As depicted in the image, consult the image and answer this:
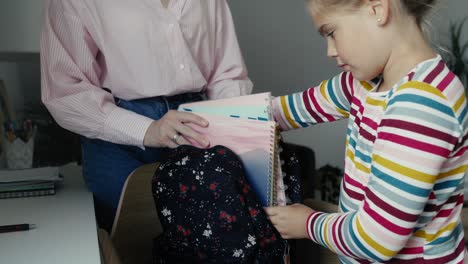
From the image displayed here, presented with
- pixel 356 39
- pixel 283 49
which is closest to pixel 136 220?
pixel 356 39

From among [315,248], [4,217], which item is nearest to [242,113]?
[315,248]

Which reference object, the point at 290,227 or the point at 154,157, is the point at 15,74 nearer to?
the point at 154,157

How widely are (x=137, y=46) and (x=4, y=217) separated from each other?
1.57 ft

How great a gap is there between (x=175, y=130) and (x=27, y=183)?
42cm

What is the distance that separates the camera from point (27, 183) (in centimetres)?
131

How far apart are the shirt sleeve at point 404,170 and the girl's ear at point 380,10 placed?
11 cm

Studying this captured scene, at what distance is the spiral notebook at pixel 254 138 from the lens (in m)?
0.99

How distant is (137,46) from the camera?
1.31m

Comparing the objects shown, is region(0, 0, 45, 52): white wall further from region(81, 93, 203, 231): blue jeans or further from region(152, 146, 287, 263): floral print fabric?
region(152, 146, 287, 263): floral print fabric

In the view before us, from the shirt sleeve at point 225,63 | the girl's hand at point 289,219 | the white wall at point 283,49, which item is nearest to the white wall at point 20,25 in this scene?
the shirt sleeve at point 225,63

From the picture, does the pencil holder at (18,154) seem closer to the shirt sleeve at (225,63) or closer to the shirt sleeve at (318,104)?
the shirt sleeve at (225,63)

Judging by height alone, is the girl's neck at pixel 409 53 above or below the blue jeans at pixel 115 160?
above

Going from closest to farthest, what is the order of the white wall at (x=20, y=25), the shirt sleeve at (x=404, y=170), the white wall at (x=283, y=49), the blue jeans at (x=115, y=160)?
1. the shirt sleeve at (x=404, y=170)
2. the blue jeans at (x=115, y=160)
3. the white wall at (x=20, y=25)
4. the white wall at (x=283, y=49)

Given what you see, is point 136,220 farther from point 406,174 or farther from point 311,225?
point 406,174
